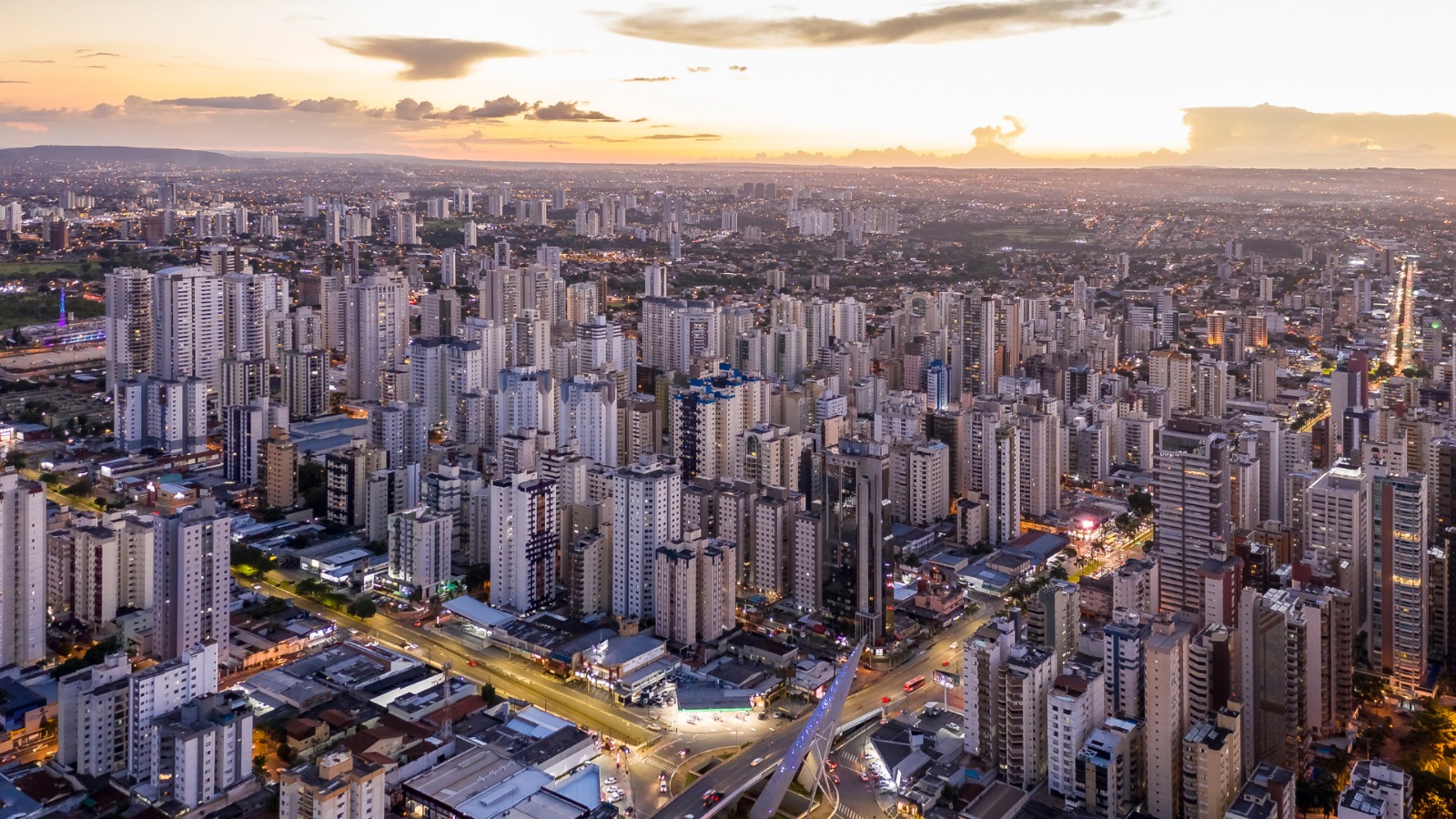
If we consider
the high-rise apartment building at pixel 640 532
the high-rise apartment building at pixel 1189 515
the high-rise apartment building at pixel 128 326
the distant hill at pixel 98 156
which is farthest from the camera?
the distant hill at pixel 98 156

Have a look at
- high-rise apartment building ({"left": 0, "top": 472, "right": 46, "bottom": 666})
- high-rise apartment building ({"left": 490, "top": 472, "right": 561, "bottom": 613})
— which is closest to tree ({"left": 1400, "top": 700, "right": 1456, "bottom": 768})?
high-rise apartment building ({"left": 490, "top": 472, "right": 561, "bottom": 613})

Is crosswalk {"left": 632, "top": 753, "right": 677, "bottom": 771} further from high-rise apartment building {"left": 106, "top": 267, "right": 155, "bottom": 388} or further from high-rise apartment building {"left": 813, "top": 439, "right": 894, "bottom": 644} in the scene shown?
high-rise apartment building {"left": 106, "top": 267, "right": 155, "bottom": 388}

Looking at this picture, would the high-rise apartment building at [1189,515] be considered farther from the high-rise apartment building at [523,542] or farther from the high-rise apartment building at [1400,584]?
the high-rise apartment building at [523,542]

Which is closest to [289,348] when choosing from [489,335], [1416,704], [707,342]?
[489,335]

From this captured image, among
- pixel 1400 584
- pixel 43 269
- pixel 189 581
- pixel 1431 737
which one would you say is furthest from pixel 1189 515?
pixel 43 269

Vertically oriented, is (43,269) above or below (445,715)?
above

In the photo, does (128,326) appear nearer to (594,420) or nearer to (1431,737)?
(594,420)

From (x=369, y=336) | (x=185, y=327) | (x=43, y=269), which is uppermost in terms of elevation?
(x=43, y=269)

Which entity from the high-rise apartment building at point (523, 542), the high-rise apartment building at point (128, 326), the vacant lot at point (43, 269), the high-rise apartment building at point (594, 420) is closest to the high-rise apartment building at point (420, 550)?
the high-rise apartment building at point (523, 542)

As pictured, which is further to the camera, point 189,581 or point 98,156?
point 98,156

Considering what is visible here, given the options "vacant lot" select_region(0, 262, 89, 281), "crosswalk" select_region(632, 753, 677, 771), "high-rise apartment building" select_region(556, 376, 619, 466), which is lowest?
"crosswalk" select_region(632, 753, 677, 771)

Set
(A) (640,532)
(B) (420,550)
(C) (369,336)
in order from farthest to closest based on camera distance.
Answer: (C) (369,336) → (B) (420,550) → (A) (640,532)
